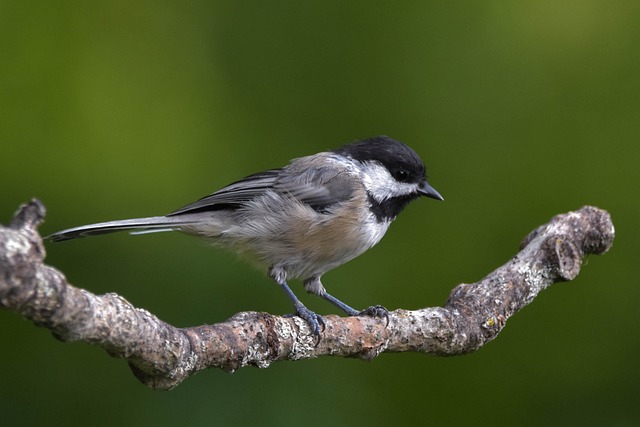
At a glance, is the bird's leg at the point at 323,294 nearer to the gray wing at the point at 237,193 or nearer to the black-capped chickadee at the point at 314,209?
the black-capped chickadee at the point at 314,209

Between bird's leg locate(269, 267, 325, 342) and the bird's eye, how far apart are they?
0.62 m

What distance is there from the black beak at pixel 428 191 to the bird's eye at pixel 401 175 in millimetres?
80

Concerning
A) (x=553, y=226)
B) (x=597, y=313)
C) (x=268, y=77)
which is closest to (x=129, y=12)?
(x=268, y=77)

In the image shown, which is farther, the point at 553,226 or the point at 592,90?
the point at 592,90

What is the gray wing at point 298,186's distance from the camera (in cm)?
329

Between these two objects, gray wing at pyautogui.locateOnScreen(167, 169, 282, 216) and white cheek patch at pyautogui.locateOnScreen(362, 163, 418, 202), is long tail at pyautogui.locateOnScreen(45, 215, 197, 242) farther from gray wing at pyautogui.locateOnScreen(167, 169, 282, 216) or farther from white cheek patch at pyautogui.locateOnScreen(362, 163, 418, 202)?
white cheek patch at pyautogui.locateOnScreen(362, 163, 418, 202)

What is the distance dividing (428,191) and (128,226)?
3.95 ft

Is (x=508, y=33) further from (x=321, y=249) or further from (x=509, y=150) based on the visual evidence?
(x=321, y=249)

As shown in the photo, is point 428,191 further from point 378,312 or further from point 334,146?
point 378,312

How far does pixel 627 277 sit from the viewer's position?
3.21 metres

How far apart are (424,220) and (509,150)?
0.45 metres

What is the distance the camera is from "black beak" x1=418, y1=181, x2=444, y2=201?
3232mm

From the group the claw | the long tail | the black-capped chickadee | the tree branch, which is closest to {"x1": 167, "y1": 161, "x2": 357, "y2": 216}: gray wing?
the black-capped chickadee

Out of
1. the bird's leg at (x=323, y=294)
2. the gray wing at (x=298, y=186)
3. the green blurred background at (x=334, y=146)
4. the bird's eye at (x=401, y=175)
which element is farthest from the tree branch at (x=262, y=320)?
the gray wing at (x=298, y=186)
